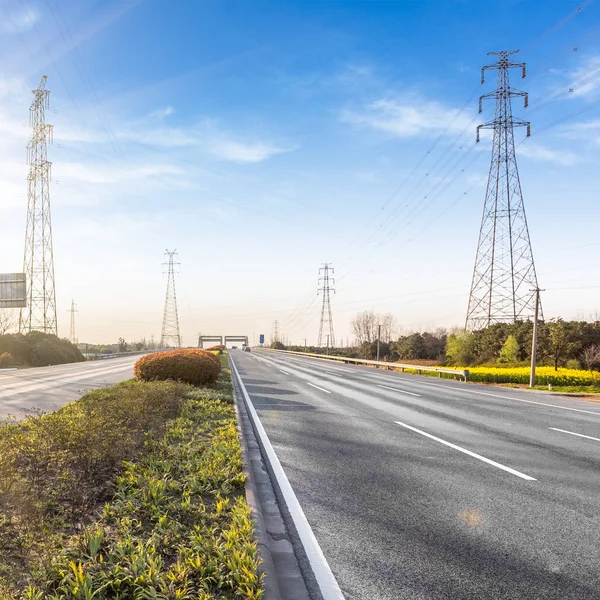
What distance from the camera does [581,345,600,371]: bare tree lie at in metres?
33.2

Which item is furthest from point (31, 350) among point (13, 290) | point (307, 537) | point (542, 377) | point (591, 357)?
point (591, 357)

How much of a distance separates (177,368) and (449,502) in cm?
1278

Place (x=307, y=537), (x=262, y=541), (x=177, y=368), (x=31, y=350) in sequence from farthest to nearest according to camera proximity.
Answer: (x=31, y=350)
(x=177, y=368)
(x=307, y=537)
(x=262, y=541)

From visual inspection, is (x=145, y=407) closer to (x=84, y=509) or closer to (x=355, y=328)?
(x=84, y=509)

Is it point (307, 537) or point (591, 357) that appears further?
point (591, 357)

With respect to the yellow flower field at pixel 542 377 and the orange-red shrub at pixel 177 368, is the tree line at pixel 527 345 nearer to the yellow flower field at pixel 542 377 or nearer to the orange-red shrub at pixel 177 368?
the yellow flower field at pixel 542 377

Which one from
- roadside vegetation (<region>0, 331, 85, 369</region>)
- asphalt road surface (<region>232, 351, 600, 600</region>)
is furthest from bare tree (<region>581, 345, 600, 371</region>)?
roadside vegetation (<region>0, 331, 85, 369</region>)

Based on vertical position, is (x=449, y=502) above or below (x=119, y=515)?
below

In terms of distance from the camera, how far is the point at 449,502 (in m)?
5.36

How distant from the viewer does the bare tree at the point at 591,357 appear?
33.2 metres

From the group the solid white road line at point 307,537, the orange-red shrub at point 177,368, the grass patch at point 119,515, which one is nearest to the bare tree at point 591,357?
the orange-red shrub at point 177,368

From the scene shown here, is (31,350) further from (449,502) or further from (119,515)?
(449,502)

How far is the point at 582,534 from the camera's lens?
178 inches

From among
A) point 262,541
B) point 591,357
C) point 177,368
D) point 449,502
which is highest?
point 177,368
